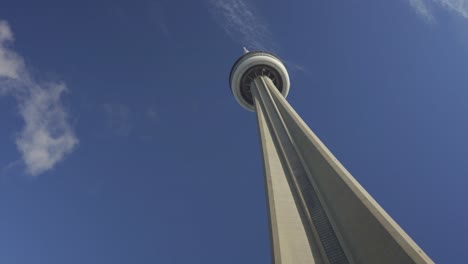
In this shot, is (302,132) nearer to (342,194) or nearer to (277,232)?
(342,194)

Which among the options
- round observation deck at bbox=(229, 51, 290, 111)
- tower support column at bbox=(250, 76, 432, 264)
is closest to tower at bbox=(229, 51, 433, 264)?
tower support column at bbox=(250, 76, 432, 264)

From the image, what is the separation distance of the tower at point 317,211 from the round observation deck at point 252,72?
556 inches

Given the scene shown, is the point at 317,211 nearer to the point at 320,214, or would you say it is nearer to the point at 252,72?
the point at 320,214

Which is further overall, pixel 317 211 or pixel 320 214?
pixel 317 211

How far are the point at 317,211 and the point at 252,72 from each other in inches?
932

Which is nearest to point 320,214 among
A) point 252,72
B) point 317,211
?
point 317,211

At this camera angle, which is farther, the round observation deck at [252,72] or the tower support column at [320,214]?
the round observation deck at [252,72]

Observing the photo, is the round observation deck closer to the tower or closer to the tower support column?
the tower

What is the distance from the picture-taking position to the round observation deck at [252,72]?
36562 millimetres

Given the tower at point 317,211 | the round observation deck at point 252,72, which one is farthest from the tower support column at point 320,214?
the round observation deck at point 252,72

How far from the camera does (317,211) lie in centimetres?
1589

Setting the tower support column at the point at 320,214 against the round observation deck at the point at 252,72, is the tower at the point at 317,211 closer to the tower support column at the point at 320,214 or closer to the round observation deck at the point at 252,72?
the tower support column at the point at 320,214

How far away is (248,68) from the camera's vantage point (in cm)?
3662

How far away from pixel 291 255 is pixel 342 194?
142 inches
